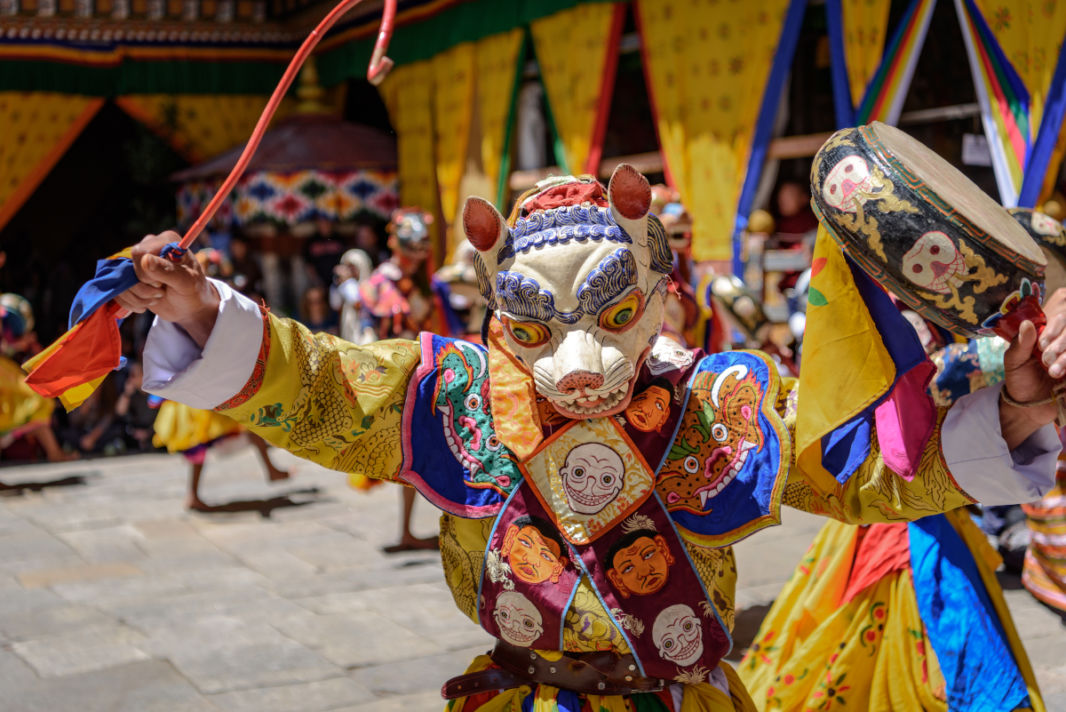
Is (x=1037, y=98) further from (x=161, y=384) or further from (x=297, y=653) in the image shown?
(x=161, y=384)

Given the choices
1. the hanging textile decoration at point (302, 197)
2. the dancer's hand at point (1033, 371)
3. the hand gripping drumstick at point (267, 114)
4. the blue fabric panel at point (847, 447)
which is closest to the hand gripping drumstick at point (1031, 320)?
the dancer's hand at point (1033, 371)

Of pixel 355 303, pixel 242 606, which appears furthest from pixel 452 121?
pixel 242 606

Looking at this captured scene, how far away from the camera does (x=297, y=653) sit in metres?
4.11

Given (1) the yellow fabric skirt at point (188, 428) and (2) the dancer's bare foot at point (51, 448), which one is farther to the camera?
(2) the dancer's bare foot at point (51, 448)

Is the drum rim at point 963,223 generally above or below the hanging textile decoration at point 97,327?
above

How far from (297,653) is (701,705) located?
2537mm

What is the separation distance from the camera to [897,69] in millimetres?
6707

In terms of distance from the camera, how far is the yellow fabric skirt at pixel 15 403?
7211 mm

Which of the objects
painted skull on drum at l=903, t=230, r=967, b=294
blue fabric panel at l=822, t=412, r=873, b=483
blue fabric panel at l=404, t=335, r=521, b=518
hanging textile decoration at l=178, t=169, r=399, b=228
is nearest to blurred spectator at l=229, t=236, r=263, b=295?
hanging textile decoration at l=178, t=169, r=399, b=228

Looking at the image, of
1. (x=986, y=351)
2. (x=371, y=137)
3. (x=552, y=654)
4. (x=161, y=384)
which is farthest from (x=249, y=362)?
(x=371, y=137)

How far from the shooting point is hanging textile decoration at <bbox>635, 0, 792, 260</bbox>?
757cm

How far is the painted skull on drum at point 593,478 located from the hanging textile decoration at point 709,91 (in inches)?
234

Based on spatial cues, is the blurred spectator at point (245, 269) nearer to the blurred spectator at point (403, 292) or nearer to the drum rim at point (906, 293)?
the blurred spectator at point (403, 292)

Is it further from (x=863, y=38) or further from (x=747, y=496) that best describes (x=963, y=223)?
(x=863, y=38)
